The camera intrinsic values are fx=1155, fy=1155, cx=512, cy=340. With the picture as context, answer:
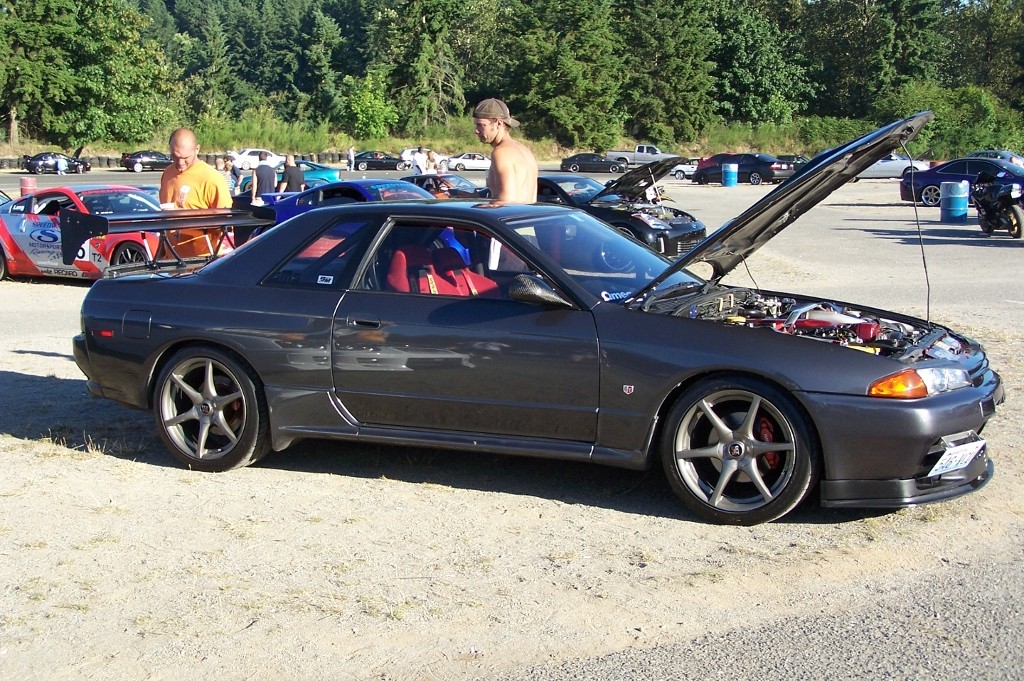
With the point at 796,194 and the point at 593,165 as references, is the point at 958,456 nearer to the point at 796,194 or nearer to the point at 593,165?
the point at 796,194

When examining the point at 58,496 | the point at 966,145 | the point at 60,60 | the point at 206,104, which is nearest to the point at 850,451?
the point at 58,496

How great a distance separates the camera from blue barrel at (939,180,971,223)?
82.4 ft

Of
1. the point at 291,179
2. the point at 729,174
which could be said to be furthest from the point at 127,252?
the point at 729,174

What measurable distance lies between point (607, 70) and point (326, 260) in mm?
80909

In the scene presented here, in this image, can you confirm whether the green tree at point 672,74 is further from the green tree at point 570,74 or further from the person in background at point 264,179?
the person in background at point 264,179

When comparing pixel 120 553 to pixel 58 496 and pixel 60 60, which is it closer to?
pixel 58 496

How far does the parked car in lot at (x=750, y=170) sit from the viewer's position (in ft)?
174

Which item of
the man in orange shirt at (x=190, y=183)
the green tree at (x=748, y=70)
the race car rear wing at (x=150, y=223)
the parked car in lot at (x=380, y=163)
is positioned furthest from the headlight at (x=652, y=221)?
the green tree at (x=748, y=70)

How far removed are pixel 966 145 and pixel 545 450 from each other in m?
69.1

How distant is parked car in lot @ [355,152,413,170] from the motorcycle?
155 ft

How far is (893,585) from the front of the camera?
4.50m

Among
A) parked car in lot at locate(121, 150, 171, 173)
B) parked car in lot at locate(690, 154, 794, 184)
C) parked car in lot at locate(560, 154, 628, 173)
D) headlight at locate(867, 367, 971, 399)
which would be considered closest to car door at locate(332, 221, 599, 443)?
headlight at locate(867, 367, 971, 399)

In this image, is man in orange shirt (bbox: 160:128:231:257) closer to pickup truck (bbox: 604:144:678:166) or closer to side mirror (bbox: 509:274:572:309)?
side mirror (bbox: 509:274:572:309)

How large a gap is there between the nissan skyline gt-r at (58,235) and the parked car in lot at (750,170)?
4065cm
